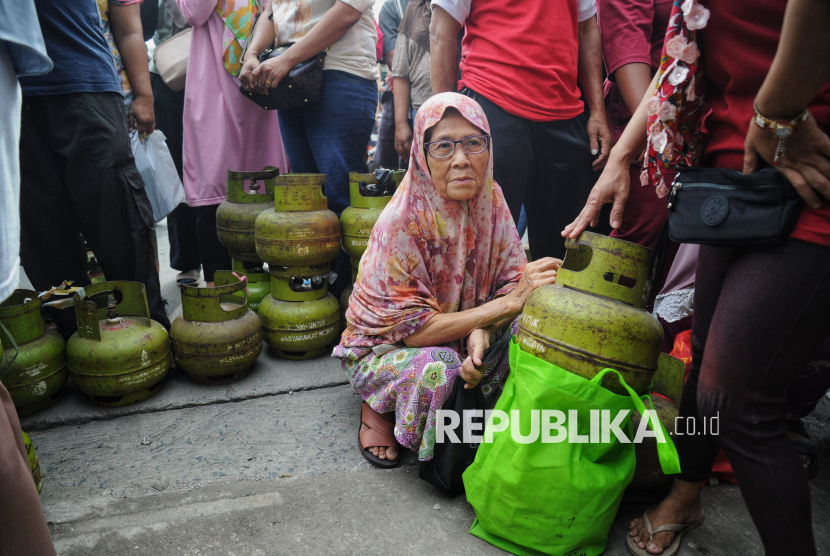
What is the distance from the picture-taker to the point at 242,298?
2947 millimetres

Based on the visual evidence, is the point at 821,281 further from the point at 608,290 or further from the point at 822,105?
the point at 608,290

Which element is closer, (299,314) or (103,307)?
(103,307)

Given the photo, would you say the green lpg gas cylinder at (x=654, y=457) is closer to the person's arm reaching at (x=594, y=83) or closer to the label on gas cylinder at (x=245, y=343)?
the person's arm reaching at (x=594, y=83)

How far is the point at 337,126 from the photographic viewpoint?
3.23 m

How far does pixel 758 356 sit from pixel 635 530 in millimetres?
869

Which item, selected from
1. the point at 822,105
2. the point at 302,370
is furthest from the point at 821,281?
the point at 302,370

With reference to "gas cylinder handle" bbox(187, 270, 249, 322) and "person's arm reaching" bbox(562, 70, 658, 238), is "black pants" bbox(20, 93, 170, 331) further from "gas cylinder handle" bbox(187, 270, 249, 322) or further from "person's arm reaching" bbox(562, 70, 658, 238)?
"person's arm reaching" bbox(562, 70, 658, 238)

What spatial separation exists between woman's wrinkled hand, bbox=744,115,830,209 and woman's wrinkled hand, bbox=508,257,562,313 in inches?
36.7

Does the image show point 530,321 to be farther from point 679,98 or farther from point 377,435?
point 377,435

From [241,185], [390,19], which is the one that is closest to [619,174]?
[241,185]

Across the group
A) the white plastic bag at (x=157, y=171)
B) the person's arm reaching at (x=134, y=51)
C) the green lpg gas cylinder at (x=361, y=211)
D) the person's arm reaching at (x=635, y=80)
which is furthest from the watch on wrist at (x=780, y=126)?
the white plastic bag at (x=157, y=171)

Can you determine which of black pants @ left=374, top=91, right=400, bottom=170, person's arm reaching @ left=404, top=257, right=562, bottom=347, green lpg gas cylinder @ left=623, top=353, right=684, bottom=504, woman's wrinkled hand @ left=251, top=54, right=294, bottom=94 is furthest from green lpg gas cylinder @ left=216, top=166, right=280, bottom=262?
green lpg gas cylinder @ left=623, top=353, right=684, bottom=504

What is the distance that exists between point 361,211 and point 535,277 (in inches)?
54.9

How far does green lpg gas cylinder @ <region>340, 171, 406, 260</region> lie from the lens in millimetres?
3070
